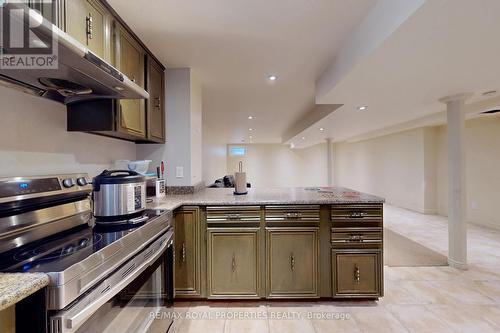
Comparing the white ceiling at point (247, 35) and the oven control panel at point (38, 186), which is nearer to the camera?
the oven control panel at point (38, 186)

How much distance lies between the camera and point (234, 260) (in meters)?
2.06

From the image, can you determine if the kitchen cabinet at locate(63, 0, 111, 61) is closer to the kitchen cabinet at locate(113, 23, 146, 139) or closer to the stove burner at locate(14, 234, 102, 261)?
the kitchen cabinet at locate(113, 23, 146, 139)

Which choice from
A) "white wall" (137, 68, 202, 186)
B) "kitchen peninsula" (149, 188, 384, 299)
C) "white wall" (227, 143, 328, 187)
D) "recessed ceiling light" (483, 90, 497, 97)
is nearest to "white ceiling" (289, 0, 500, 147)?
"recessed ceiling light" (483, 90, 497, 97)

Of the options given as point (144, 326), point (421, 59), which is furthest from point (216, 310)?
point (421, 59)

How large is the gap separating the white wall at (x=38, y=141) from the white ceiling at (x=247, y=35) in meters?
0.86

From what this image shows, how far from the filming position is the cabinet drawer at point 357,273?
80.4 inches

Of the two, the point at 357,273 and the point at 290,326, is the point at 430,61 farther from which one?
the point at 290,326

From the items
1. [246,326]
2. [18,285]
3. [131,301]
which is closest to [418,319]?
[246,326]

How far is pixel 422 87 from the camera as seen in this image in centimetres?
252

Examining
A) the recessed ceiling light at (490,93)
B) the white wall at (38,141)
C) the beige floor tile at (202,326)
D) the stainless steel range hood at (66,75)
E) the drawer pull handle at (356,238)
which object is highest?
the recessed ceiling light at (490,93)

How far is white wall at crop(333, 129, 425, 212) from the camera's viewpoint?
5.73 meters

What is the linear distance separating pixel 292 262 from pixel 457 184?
2334 mm

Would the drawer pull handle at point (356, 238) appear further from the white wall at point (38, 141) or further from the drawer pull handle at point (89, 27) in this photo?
the drawer pull handle at point (89, 27)

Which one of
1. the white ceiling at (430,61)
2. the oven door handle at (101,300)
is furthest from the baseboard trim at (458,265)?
the oven door handle at (101,300)
